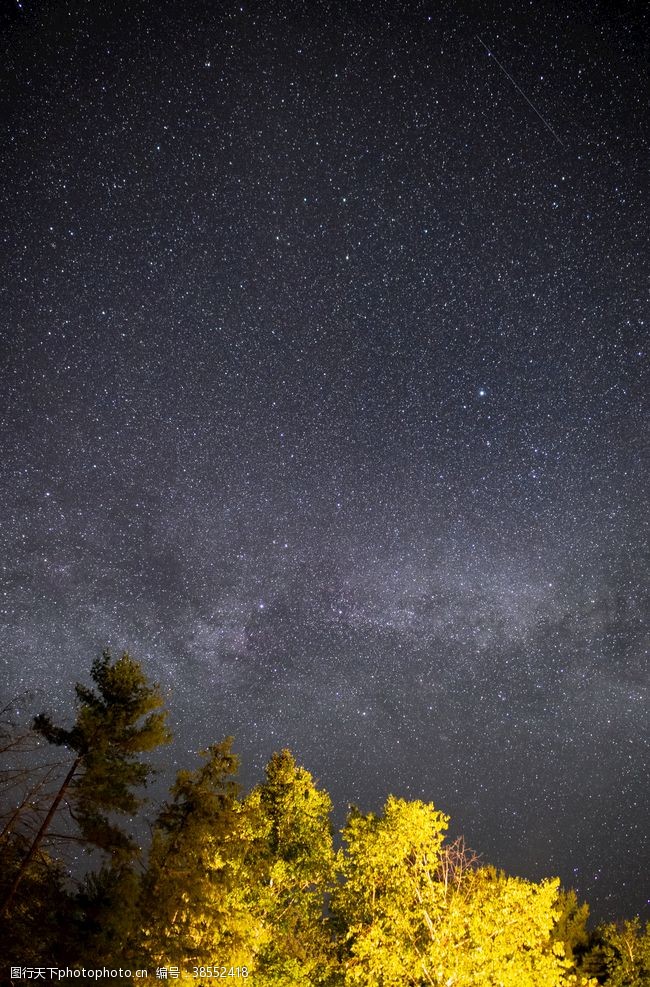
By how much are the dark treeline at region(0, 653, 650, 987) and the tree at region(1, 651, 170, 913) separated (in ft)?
0.10

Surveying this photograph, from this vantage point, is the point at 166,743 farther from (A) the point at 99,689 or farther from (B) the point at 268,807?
(B) the point at 268,807

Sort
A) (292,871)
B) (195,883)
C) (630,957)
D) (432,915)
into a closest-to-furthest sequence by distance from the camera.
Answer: (195,883) → (432,915) → (292,871) → (630,957)

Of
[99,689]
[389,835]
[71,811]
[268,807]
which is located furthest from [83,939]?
[268,807]

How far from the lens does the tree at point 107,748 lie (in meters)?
11.5

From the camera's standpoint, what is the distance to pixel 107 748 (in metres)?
12.5

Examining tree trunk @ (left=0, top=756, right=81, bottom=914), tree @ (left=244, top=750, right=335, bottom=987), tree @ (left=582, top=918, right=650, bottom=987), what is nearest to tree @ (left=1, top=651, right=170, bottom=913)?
tree trunk @ (left=0, top=756, right=81, bottom=914)

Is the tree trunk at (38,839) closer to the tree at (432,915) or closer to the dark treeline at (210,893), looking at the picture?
the dark treeline at (210,893)

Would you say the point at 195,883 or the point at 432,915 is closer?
the point at 195,883

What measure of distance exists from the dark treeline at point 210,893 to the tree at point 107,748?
0.03m

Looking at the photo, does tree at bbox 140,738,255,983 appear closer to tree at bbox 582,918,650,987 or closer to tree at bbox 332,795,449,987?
tree at bbox 332,795,449,987

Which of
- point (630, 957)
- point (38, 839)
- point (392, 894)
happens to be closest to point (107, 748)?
Answer: point (38, 839)

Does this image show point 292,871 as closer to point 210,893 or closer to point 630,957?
point 210,893

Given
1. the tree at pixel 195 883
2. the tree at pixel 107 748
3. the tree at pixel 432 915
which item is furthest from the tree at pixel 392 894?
the tree at pixel 107 748

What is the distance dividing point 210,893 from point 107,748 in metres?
4.69
